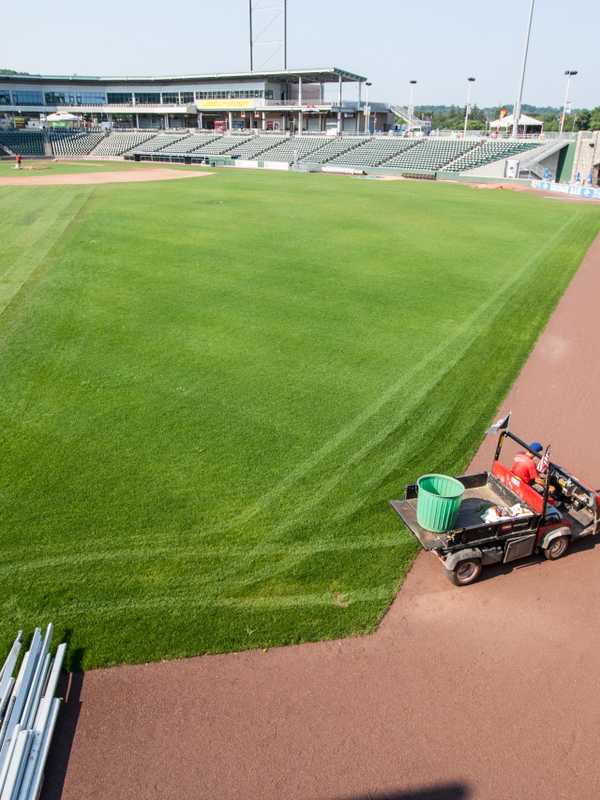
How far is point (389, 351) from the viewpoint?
1474cm

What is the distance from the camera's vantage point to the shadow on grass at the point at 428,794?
536 cm

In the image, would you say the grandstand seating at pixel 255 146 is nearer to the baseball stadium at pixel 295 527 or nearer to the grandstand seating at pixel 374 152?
the grandstand seating at pixel 374 152

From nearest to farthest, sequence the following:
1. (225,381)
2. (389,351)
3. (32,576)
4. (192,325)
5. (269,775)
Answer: (269,775), (32,576), (225,381), (389,351), (192,325)

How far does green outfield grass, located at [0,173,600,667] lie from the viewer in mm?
7410

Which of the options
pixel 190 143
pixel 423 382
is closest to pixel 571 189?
pixel 423 382

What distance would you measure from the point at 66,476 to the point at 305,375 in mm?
5667

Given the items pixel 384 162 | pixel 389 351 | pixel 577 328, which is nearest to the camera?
pixel 389 351

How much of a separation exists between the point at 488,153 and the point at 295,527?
62680 mm

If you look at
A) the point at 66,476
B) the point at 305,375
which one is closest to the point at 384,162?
the point at 305,375

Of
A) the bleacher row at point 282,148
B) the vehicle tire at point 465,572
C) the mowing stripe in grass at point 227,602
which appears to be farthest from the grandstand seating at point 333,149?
the mowing stripe in grass at point 227,602

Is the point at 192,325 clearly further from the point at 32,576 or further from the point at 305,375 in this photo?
the point at 32,576

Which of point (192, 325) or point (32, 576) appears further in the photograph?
point (192, 325)

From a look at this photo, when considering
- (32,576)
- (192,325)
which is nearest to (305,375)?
(192,325)

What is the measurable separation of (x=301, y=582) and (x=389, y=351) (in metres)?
8.22
